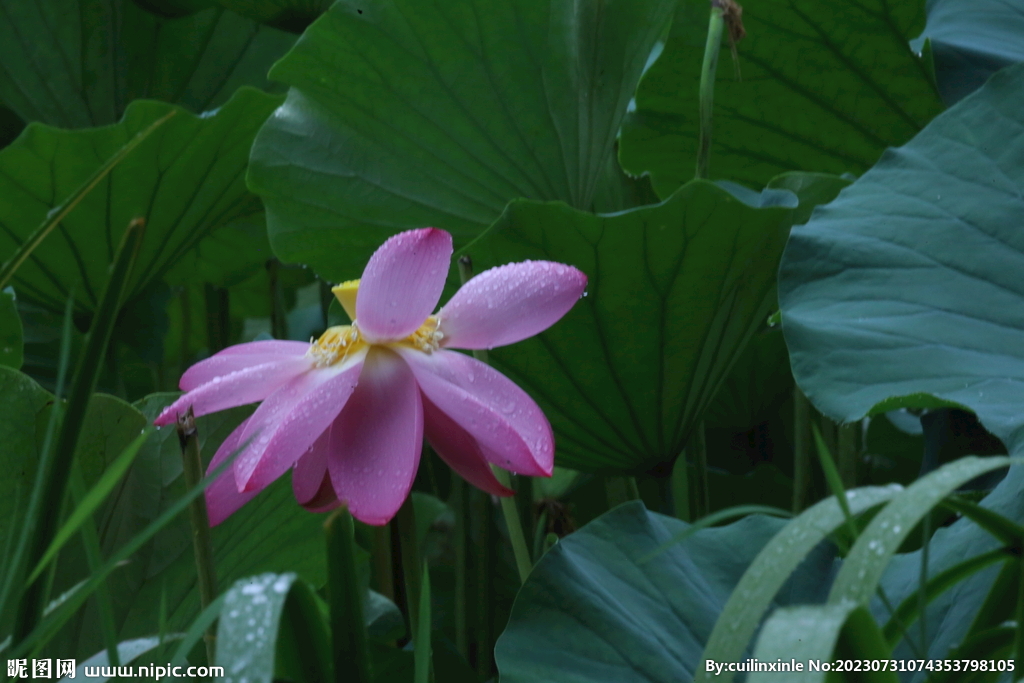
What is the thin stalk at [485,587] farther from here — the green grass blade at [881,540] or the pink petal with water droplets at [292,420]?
the green grass blade at [881,540]

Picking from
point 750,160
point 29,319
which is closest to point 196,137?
point 29,319

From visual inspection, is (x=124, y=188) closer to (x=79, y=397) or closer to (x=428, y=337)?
(x=428, y=337)

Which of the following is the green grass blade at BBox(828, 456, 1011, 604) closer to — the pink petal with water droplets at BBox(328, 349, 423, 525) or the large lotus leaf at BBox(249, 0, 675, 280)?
the pink petal with water droplets at BBox(328, 349, 423, 525)

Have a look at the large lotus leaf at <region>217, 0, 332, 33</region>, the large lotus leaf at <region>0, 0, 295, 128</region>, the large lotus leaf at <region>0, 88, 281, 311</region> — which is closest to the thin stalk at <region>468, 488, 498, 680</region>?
the large lotus leaf at <region>0, 88, 281, 311</region>

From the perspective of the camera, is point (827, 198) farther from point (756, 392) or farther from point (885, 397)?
point (756, 392)

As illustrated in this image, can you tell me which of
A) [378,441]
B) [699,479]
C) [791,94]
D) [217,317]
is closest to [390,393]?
[378,441]
